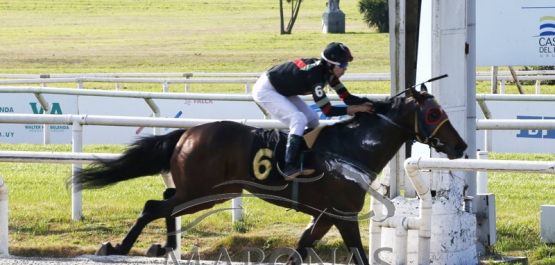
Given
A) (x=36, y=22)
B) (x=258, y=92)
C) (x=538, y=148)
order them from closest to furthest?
(x=258, y=92), (x=538, y=148), (x=36, y=22)

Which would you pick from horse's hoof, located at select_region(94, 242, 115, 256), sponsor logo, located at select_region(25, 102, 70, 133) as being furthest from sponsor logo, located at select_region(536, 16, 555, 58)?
horse's hoof, located at select_region(94, 242, 115, 256)

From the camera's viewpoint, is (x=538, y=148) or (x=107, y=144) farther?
(x=107, y=144)

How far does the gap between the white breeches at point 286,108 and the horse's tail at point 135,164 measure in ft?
1.94

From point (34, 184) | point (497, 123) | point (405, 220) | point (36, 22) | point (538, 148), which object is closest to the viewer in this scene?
point (405, 220)

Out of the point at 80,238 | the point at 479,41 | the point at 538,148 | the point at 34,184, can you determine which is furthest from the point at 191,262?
the point at 479,41

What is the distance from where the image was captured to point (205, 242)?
22.7 ft

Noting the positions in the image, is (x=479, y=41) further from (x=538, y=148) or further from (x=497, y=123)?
(x=497, y=123)

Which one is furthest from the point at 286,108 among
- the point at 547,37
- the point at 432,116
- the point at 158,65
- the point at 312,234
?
the point at 158,65

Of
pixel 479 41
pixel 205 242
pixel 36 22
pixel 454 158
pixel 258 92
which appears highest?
pixel 36 22

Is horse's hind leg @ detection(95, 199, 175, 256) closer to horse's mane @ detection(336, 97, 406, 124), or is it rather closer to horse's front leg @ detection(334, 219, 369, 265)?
horse's front leg @ detection(334, 219, 369, 265)

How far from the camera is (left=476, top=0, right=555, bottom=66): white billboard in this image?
13.5 meters

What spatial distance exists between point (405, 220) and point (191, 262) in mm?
1397

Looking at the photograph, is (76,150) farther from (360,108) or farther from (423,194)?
(423,194)

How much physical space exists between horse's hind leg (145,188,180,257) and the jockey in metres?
0.83
